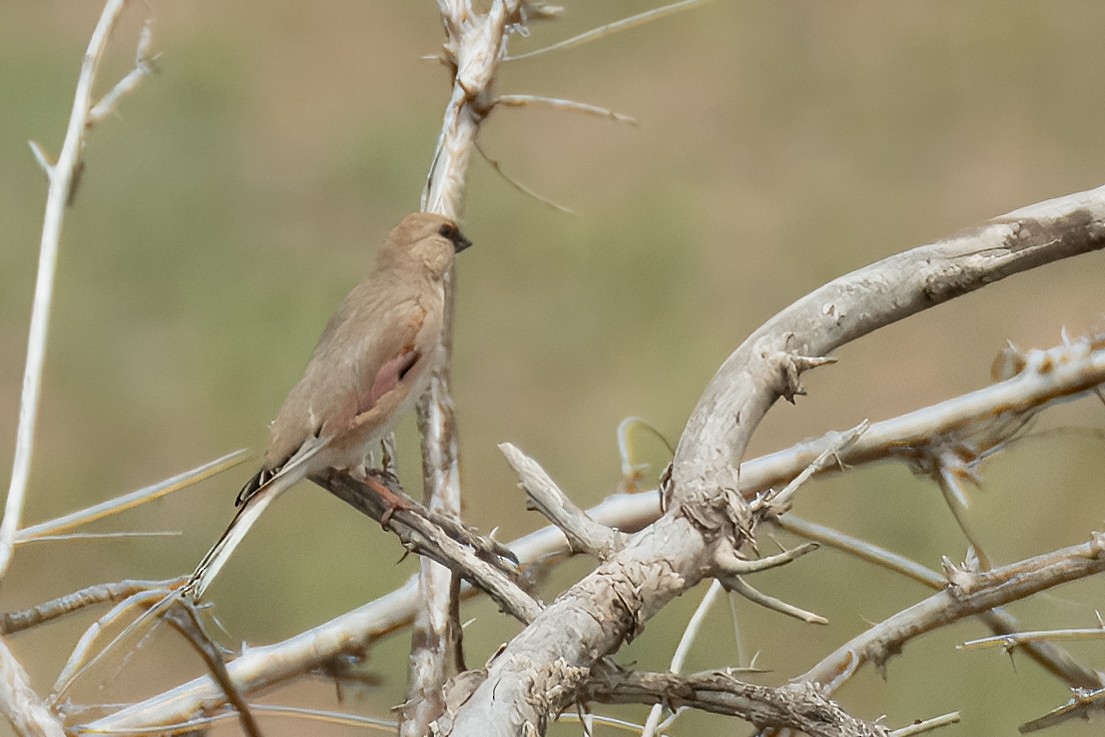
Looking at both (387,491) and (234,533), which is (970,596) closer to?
(387,491)

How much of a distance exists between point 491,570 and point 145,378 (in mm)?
2853

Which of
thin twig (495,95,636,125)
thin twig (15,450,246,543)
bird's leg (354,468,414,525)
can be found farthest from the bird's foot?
thin twig (495,95,636,125)

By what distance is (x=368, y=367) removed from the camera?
1127 mm

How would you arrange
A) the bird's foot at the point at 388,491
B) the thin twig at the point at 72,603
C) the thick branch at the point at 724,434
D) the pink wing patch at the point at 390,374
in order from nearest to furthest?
the thick branch at the point at 724,434
the thin twig at the point at 72,603
the bird's foot at the point at 388,491
the pink wing patch at the point at 390,374

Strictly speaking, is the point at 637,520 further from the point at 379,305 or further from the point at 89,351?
the point at 89,351

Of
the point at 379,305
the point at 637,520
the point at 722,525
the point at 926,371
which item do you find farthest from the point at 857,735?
the point at 926,371

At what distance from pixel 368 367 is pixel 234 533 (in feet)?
0.76

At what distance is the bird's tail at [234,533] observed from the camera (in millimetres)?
844

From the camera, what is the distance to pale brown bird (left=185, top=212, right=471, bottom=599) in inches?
41.5

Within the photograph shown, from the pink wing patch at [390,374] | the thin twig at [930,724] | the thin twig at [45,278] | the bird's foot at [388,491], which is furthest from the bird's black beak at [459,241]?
the thin twig at [930,724]

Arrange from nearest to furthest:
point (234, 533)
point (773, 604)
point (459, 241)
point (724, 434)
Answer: point (773, 604) → point (724, 434) → point (234, 533) → point (459, 241)

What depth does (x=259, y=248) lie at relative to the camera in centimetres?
381

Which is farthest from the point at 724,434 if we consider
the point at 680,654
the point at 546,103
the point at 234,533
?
the point at 546,103

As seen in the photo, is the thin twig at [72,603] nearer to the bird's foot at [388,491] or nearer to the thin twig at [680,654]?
the bird's foot at [388,491]
